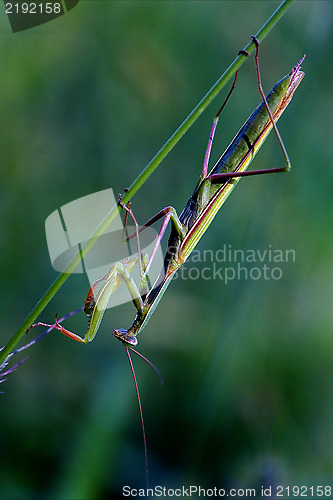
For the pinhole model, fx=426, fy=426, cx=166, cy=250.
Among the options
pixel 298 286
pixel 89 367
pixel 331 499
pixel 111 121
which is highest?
pixel 111 121

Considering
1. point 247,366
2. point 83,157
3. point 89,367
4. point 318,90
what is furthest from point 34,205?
point 318,90

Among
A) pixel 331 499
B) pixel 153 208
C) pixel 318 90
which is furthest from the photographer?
pixel 153 208

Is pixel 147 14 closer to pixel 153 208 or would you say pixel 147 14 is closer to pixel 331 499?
pixel 153 208

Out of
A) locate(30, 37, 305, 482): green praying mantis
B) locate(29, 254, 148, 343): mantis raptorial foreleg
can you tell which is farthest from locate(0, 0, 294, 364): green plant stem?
locate(30, 37, 305, 482): green praying mantis
